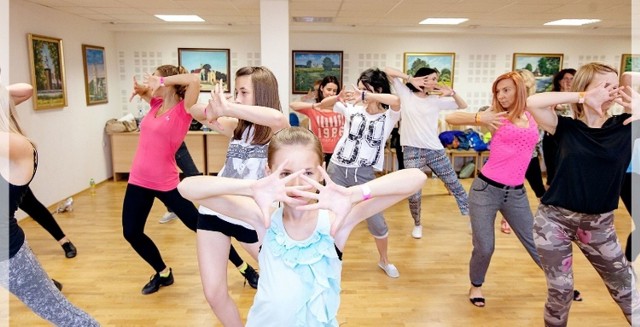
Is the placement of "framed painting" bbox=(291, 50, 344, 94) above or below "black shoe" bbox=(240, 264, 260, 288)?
above

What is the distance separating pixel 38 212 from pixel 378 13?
443 centimetres

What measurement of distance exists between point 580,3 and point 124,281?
540 centimetres

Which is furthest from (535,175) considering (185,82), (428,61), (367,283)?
(428,61)

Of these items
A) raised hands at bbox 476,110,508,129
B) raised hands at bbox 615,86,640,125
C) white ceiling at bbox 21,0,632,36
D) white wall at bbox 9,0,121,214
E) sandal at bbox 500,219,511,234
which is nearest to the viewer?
raised hands at bbox 615,86,640,125

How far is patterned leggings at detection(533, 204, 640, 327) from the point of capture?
210 centimetres

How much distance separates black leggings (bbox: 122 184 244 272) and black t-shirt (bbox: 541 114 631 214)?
192cm

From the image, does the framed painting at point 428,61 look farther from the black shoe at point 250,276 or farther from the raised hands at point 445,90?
the black shoe at point 250,276

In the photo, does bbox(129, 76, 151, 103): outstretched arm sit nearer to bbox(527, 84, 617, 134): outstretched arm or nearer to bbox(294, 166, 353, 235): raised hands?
bbox(294, 166, 353, 235): raised hands

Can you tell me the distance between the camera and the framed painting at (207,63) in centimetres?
735

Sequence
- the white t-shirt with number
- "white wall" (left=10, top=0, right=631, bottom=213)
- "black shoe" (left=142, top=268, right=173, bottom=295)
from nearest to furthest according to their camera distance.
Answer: "black shoe" (left=142, top=268, right=173, bottom=295), the white t-shirt with number, "white wall" (left=10, top=0, right=631, bottom=213)

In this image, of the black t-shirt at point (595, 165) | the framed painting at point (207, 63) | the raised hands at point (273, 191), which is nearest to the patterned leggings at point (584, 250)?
the black t-shirt at point (595, 165)

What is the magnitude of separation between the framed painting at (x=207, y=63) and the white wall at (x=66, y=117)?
1.13 meters

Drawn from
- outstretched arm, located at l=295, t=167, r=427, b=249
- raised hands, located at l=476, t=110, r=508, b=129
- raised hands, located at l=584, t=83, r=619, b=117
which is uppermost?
raised hands, located at l=584, t=83, r=619, b=117

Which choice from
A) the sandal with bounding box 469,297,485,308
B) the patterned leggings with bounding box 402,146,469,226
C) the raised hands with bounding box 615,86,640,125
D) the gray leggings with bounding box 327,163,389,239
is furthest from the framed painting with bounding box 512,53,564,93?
the raised hands with bounding box 615,86,640,125
